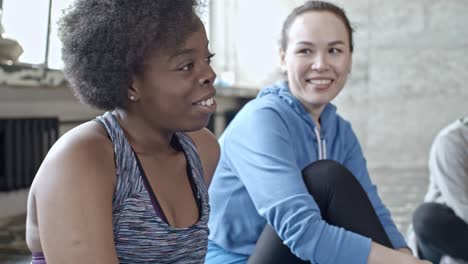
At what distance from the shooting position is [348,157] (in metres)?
1.64

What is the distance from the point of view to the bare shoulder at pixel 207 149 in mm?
1169

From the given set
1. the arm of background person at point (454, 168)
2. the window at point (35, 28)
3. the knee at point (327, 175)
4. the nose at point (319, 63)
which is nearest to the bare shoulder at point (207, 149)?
the knee at point (327, 175)

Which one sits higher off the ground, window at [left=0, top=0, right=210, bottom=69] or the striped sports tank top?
window at [left=0, top=0, right=210, bottom=69]

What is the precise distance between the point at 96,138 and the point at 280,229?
0.51 metres

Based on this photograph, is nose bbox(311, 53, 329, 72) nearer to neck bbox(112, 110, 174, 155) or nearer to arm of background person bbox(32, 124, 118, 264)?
neck bbox(112, 110, 174, 155)

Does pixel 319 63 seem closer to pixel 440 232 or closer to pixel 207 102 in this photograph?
pixel 207 102

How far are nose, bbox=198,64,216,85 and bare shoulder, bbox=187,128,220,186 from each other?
0.20 metres

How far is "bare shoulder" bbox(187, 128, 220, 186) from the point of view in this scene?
1169mm

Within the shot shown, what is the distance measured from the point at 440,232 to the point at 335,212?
0.88 meters

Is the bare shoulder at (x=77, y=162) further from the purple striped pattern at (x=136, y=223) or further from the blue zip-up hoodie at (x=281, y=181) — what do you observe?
the blue zip-up hoodie at (x=281, y=181)

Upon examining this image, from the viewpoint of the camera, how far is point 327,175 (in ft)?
4.40

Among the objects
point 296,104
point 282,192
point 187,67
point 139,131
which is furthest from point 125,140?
point 296,104

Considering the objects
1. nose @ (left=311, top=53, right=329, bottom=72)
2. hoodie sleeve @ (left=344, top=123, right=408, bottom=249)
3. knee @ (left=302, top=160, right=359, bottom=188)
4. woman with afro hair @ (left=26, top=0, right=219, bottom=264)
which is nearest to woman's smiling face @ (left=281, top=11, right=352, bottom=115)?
nose @ (left=311, top=53, right=329, bottom=72)

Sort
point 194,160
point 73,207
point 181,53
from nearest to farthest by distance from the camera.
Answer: point 73,207, point 181,53, point 194,160
